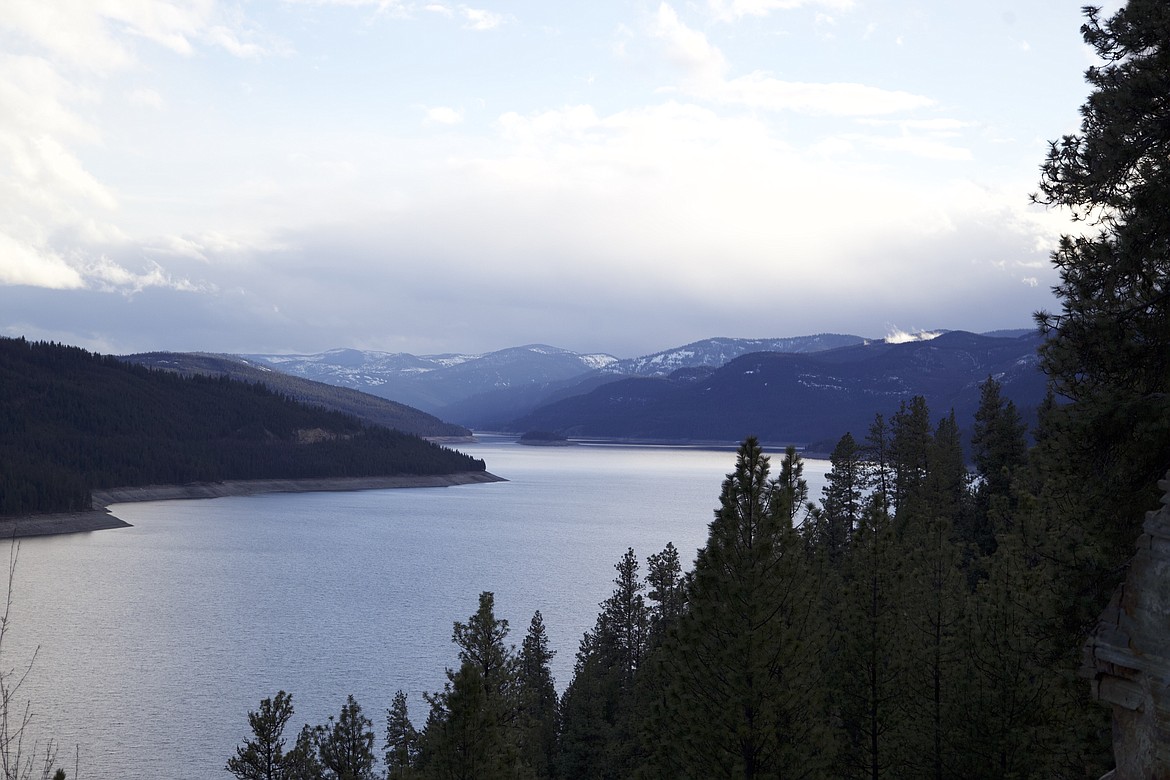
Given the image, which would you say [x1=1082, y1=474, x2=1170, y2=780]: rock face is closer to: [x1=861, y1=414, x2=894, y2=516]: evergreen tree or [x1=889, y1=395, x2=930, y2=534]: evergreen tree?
[x1=861, y1=414, x2=894, y2=516]: evergreen tree

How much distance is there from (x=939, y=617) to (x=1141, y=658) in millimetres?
16240

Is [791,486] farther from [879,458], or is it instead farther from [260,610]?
[260,610]

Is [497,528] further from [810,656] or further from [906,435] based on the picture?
[810,656]

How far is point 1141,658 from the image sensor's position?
9.59 meters

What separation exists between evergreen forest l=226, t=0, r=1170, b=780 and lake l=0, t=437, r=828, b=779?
17.4m

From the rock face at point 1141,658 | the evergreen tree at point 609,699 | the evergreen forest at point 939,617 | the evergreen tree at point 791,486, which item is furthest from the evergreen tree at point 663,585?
the rock face at point 1141,658

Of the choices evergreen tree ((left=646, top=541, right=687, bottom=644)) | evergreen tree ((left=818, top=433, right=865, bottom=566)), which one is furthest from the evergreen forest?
evergreen tree ((left=818, top=433, right=865, bottom=566))

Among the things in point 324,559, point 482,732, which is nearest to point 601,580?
point 324,559

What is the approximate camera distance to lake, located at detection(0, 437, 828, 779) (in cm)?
5091

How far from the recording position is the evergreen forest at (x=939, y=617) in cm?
1543

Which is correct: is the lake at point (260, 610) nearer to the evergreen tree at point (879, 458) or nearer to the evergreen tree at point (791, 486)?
the evergreen tree at point (879, 458)

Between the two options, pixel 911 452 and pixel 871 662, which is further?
pixel 911 452

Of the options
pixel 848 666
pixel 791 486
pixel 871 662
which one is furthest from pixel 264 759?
pixel 791 486

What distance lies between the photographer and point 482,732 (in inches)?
978
